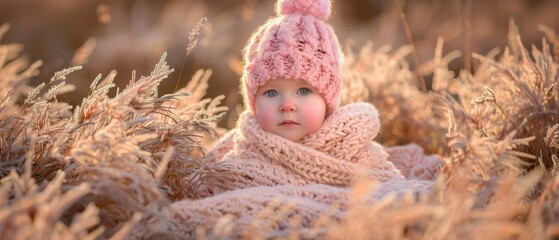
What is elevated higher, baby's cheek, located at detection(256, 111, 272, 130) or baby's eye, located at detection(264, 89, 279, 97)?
baby's eye, located at detection(264, 89, 279, 97)

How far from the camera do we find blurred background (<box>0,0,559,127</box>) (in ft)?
16.7

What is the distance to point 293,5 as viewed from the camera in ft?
8.30

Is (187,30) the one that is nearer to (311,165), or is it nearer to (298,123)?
(298,123)

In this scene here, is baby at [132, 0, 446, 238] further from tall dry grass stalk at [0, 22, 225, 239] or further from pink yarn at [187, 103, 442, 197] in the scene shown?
tall dry grass stalk at [0, 22, 225, 239]

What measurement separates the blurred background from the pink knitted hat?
77cm

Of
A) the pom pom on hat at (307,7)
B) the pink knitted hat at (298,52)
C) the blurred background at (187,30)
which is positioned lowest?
the pink knitted hat at (298,52)

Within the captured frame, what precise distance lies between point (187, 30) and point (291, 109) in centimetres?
468

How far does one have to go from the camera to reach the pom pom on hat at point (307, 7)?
8.26 ft

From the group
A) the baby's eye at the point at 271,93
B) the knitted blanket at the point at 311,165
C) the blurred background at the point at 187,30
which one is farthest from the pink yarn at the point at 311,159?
the blurred background at the point at 187,30

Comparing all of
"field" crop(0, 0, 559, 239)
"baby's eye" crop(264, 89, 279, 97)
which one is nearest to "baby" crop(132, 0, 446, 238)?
"baby's eye" crop(264, 89, 279, 97)

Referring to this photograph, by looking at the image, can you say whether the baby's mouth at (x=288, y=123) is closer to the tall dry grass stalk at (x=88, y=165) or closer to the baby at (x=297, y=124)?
the baby at (x=297, y=124)

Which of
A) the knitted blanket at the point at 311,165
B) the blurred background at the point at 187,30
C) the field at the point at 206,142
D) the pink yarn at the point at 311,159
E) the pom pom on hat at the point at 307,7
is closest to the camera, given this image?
the field at the point at 206,142

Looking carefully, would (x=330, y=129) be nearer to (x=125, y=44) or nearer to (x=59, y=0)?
(x=125, y=44)

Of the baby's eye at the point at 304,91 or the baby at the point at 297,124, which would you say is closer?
the baby at the point at 297,124
